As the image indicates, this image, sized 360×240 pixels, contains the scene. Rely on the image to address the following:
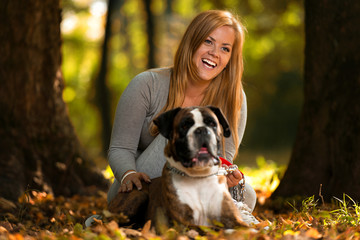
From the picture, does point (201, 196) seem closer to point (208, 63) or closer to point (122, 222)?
point (122, 222)

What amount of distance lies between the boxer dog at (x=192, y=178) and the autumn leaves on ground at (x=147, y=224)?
14cm

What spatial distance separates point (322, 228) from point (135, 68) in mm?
19337

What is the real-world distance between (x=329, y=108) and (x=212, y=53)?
182cm

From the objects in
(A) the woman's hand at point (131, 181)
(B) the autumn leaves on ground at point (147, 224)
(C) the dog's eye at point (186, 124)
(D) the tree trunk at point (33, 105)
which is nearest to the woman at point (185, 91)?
(A) the woman's hand at point (131, 181)

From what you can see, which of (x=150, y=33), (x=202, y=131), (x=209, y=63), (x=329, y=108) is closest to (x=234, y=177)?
(x=202, y=131)

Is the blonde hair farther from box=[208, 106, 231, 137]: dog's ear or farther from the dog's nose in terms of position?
the dog's nose

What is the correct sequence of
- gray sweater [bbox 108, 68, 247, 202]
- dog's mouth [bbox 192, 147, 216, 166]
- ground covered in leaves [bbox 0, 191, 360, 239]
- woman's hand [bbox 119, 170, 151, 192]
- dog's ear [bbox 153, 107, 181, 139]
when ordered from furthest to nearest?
1. gray sweater [bbox 108, 68, 247, 202]
2. woman's hand [bbox 119, 170, 151, 192]
3. dog's ear [bbox 153, 107, 181, 139]
4. dog's mouth [bbox 192, 147, 216, 166]
5. ground covered in leaves [bbox 0, 191, 360, 239]

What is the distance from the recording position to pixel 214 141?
3244 mm

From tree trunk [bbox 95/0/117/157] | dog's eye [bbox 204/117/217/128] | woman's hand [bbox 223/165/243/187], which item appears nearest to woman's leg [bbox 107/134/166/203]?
woman's hand [bbox 223/165/243/187]

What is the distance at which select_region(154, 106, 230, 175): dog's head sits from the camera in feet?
10.4

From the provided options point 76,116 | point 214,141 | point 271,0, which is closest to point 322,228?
point 214,141

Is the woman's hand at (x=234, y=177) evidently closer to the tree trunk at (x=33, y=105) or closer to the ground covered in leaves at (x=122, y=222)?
the ground covered in leaves at (x=122, y=222)

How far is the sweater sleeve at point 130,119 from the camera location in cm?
439

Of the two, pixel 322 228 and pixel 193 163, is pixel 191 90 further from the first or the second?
pixel 322 228
